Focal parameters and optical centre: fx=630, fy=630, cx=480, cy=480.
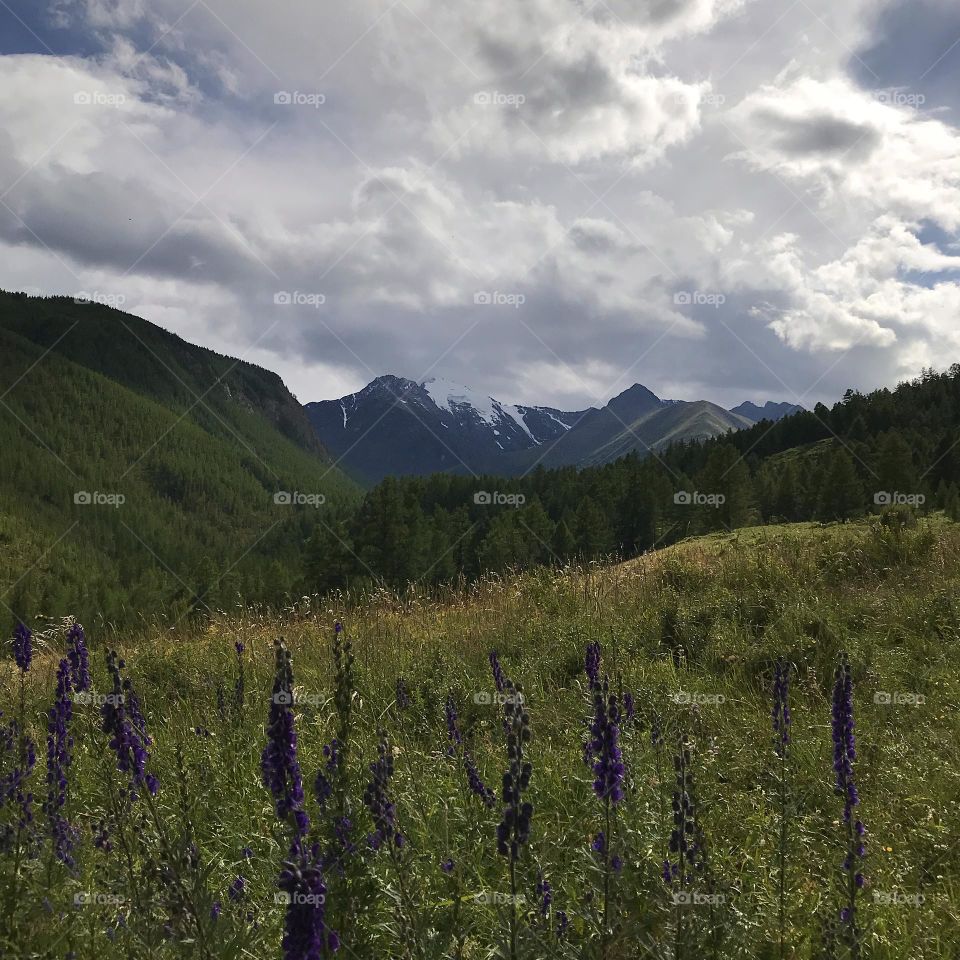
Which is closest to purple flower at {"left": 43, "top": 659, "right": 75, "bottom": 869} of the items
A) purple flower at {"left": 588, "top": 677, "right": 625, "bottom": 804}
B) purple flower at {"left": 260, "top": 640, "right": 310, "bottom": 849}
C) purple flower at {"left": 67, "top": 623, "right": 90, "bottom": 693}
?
purple flower at {"left": 67, "top": 623, "right": 90, "bottom": 693}

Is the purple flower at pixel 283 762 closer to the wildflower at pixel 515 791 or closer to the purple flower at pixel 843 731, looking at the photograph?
the wildflower at pixel 515 791

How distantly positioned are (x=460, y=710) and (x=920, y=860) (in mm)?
3719

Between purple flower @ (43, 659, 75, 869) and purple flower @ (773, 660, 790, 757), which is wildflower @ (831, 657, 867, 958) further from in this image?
purple flower @ (43, 659, 75, 869)

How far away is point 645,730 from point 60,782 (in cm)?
431

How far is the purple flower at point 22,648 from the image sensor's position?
4.79 m

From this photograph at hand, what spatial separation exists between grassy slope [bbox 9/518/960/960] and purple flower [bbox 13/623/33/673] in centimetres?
117

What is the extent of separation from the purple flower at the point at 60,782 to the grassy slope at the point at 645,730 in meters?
0.28

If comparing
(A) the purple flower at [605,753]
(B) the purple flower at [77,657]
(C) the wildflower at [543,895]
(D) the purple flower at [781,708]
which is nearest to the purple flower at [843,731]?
(D) the purple flower at [781,708]

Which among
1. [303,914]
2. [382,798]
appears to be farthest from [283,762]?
[303,914]

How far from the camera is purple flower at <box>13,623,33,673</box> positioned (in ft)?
15.7

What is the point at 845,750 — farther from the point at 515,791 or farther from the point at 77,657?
the point at 77,657

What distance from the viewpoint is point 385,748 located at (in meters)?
2.78

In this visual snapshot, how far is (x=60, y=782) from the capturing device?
145 inches

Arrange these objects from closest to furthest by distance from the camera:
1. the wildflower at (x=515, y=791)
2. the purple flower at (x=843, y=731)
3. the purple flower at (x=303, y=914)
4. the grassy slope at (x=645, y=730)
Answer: the purple flower at (x=303, y=914) → the wildflower at (x=515, y=791) → the purple flower at (x=843, y=731) → the grassy slope at (x=645, y=730)
